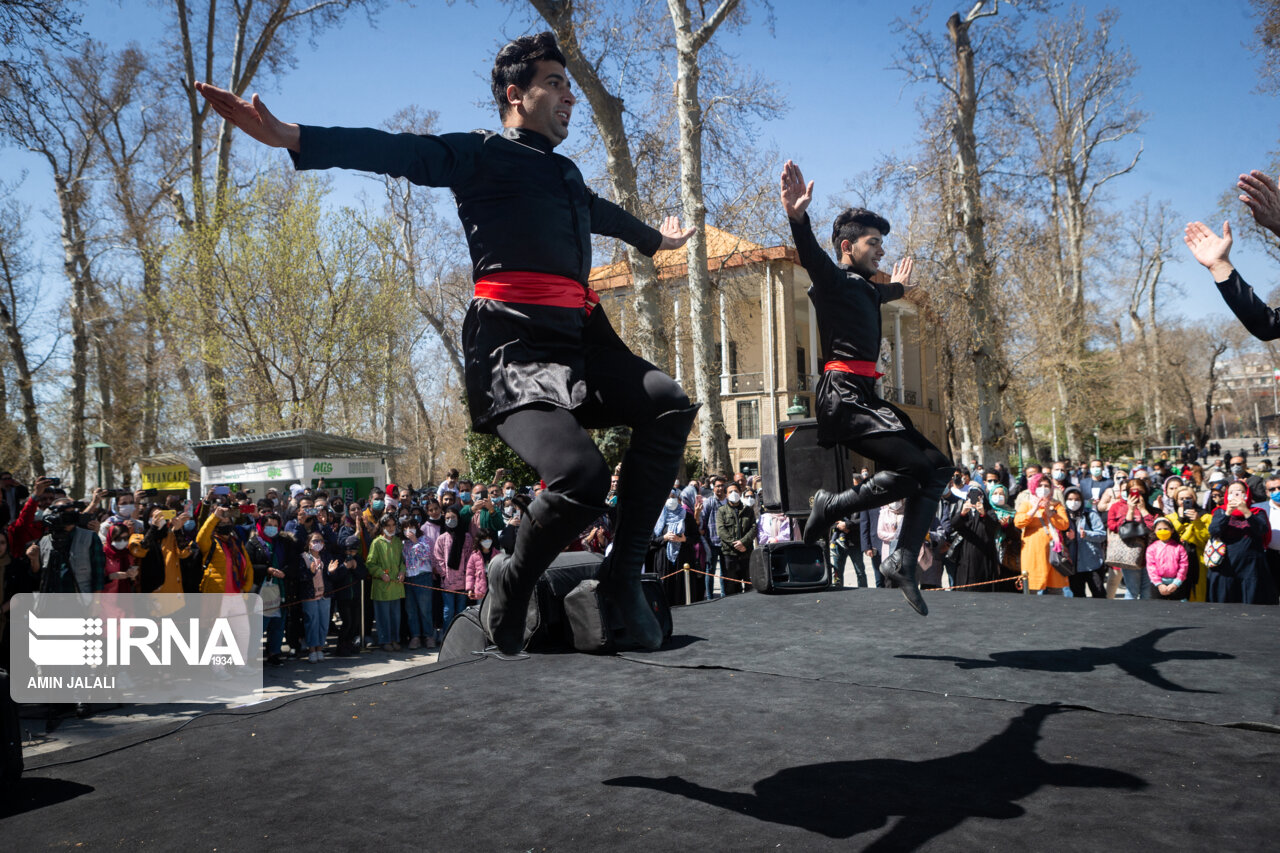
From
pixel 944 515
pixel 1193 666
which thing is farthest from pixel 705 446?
pixel 1193 666

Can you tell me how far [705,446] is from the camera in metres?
16.5

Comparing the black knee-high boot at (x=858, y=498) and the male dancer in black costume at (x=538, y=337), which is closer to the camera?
the male dancer in black costume at (x=538, y=337)

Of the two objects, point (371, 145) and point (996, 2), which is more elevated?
point (996, 2)

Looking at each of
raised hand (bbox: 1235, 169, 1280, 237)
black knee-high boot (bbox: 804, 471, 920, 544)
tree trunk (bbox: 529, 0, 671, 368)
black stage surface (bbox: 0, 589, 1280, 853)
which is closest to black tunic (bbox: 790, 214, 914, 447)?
black knee-high boot (bbox: 804, 471, 920, 544)

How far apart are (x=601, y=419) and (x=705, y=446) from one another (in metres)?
13.6

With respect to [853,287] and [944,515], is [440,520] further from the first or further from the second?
[853,287]

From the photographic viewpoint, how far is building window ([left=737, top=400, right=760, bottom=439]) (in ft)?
106

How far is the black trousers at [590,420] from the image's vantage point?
253 cm

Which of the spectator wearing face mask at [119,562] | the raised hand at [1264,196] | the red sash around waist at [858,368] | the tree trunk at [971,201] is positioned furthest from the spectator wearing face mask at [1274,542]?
the spectator wearing face mask at [119,562]

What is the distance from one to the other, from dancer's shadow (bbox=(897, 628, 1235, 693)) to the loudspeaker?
1.44 metres

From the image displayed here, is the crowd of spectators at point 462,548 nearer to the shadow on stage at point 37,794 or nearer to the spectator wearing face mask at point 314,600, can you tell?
the spectator wearing face mask at point 314,600

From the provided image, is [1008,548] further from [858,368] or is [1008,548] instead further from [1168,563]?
[858,368]

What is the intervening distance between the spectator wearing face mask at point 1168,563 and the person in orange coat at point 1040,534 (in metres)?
0.89

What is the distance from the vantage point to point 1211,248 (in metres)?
3.95
